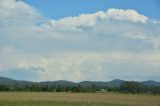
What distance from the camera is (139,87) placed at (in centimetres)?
13075

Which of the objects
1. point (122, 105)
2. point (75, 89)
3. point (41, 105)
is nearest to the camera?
point (41, 105)

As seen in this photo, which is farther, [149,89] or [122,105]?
[149,89]

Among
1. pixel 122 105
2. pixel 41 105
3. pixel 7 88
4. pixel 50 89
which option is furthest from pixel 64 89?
pixel 41 105

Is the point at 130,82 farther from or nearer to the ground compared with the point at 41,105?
farther from the ground

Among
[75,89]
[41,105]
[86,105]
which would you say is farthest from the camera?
[75,89]

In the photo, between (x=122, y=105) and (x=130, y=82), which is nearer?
(x=122, y=105)

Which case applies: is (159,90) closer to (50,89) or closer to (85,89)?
(85,89)

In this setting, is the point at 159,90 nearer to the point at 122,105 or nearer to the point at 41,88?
the point at 41,88

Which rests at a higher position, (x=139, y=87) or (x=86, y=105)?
(x=139, y=87)

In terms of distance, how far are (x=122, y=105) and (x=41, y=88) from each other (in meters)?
76.9

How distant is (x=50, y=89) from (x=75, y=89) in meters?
8.60

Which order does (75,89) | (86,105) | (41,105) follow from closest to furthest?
(41,105) → (86,105) → (75,89)

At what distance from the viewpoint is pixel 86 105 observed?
1929 inches

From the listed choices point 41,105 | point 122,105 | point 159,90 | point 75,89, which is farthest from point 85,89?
point 41,105
